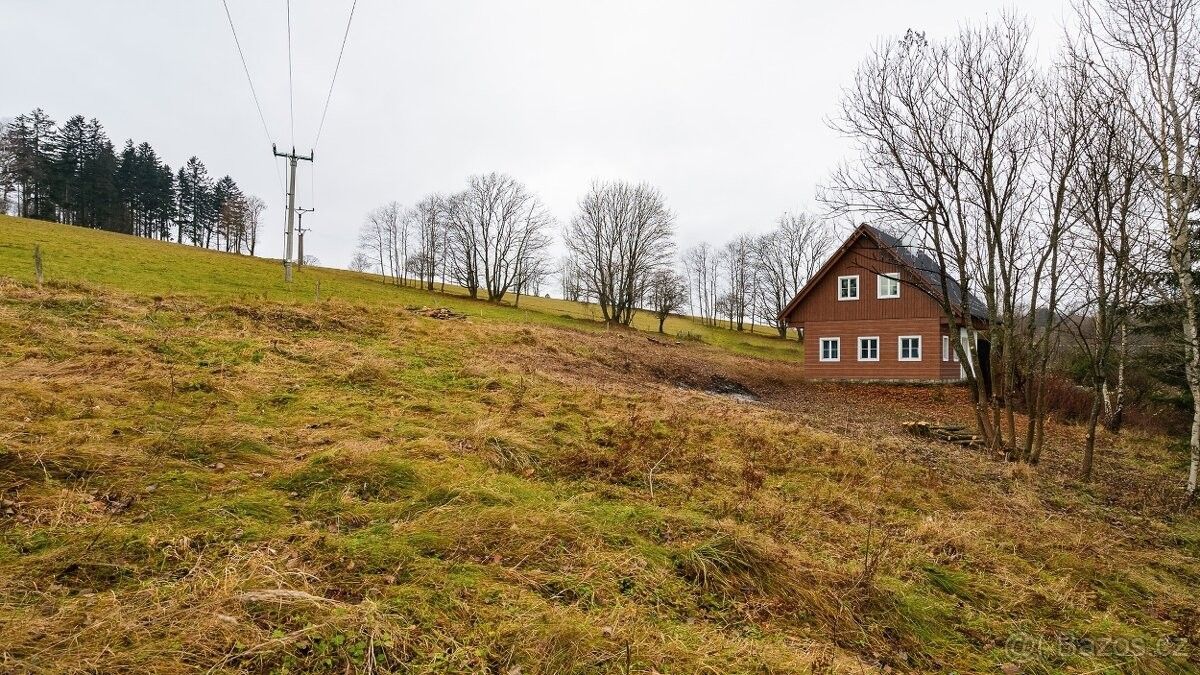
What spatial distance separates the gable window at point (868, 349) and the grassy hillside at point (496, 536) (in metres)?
16.4

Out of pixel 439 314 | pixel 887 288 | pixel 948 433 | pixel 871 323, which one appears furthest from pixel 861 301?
pixel 439 314

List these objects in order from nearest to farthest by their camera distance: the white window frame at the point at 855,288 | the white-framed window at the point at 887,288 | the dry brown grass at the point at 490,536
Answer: the dry brown grass at the point at 490,536 < the white-framed window at the point at 887,288 < the white window frame at the point at 855,288

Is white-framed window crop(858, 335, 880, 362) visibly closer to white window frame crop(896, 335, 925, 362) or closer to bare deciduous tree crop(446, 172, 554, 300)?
white window frame crop(896, 335, 925, 362)

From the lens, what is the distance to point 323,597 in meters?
2.85

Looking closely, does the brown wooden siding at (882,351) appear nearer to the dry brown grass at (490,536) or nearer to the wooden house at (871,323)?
the wooden house at (871,323)

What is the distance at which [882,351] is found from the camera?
83.8 ft

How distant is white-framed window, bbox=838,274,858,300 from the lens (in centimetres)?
2611

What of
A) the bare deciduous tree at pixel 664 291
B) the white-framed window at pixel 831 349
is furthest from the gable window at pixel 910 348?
the bare deciduous tree at pixel 664 291

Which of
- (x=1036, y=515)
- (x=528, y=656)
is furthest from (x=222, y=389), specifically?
(x=1036, y=515)

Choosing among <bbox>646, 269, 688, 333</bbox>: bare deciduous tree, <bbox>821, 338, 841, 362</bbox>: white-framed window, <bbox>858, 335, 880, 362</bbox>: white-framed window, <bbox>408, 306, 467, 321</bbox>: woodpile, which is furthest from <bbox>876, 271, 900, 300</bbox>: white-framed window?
<bbox>646, 269, 688, 333</bbox>: bare deciduous tree

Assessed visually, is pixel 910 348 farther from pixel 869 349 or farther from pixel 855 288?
pixel 855 288

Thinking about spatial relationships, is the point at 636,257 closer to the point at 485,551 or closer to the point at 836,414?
the point at 836,414

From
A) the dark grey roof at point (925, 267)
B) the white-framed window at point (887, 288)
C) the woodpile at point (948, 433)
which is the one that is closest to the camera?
the dark grey roof at point (925, 267)

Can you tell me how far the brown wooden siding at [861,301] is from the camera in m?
24.6
